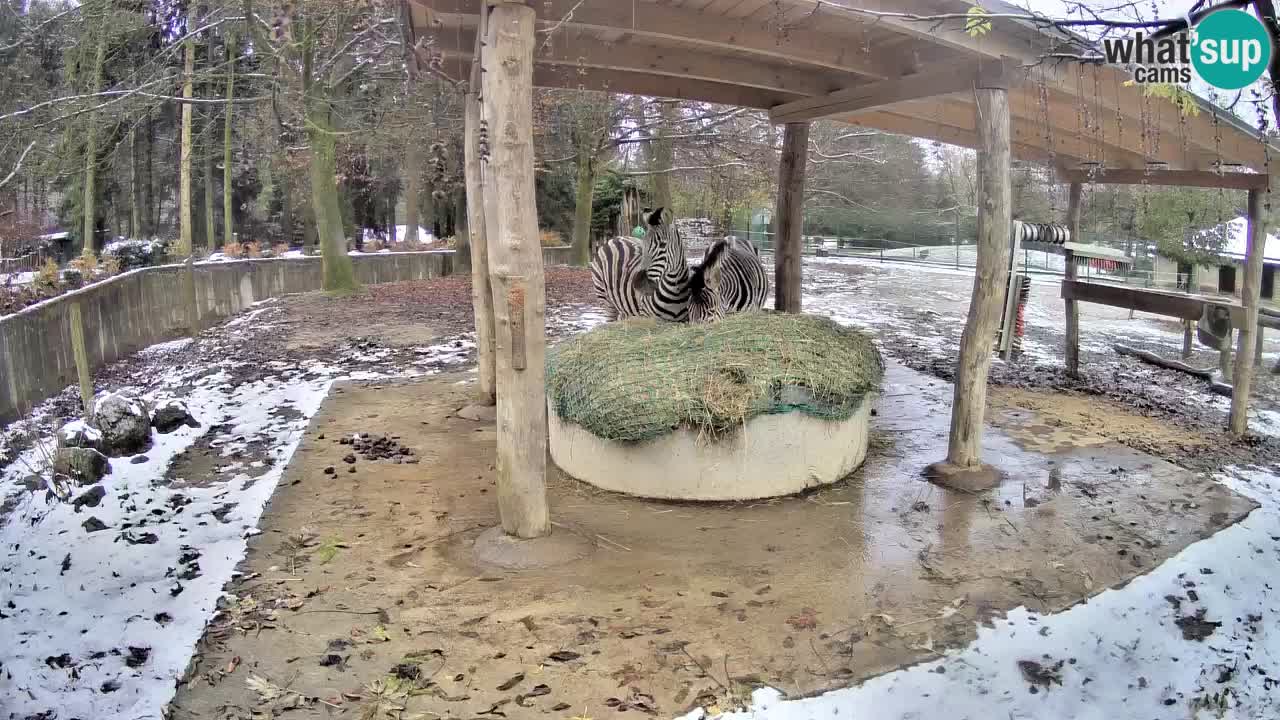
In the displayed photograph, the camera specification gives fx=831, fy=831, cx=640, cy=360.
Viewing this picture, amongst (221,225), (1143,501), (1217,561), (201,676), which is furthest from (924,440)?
(221,225)

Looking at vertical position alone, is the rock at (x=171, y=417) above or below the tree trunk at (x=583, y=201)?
below

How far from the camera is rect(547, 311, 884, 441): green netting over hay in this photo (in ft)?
17.6

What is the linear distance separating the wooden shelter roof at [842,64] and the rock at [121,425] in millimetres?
3683

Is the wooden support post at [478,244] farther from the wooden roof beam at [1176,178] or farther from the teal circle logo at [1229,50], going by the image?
the wooden roof beam at [1176,178]

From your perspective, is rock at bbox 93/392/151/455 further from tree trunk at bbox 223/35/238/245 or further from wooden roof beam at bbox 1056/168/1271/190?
tree trunk at bbox 223/35/238/245

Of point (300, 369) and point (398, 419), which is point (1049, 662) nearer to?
point (398, 419)

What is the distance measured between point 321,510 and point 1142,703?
4505 mm

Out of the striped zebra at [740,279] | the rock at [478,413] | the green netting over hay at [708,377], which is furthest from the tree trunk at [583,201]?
the green netting over hay at [708,377]

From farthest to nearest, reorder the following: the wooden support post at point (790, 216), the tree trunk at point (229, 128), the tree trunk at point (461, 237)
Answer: the tree trunk at point (461, 237) < the tree trunk at point (229, 128) < the wooden support post at point (790, 216)

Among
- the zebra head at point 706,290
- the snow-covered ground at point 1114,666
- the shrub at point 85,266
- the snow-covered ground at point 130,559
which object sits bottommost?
the snow-covered ground at point 1114,666

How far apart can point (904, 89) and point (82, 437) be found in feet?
22.4

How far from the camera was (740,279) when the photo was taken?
8.81 m

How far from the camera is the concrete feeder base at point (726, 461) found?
213 inches

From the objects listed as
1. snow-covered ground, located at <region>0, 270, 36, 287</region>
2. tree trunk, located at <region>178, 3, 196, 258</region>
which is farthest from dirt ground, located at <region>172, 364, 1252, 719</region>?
tree trunk, located at <region>178, 3, 196, 258</region>
